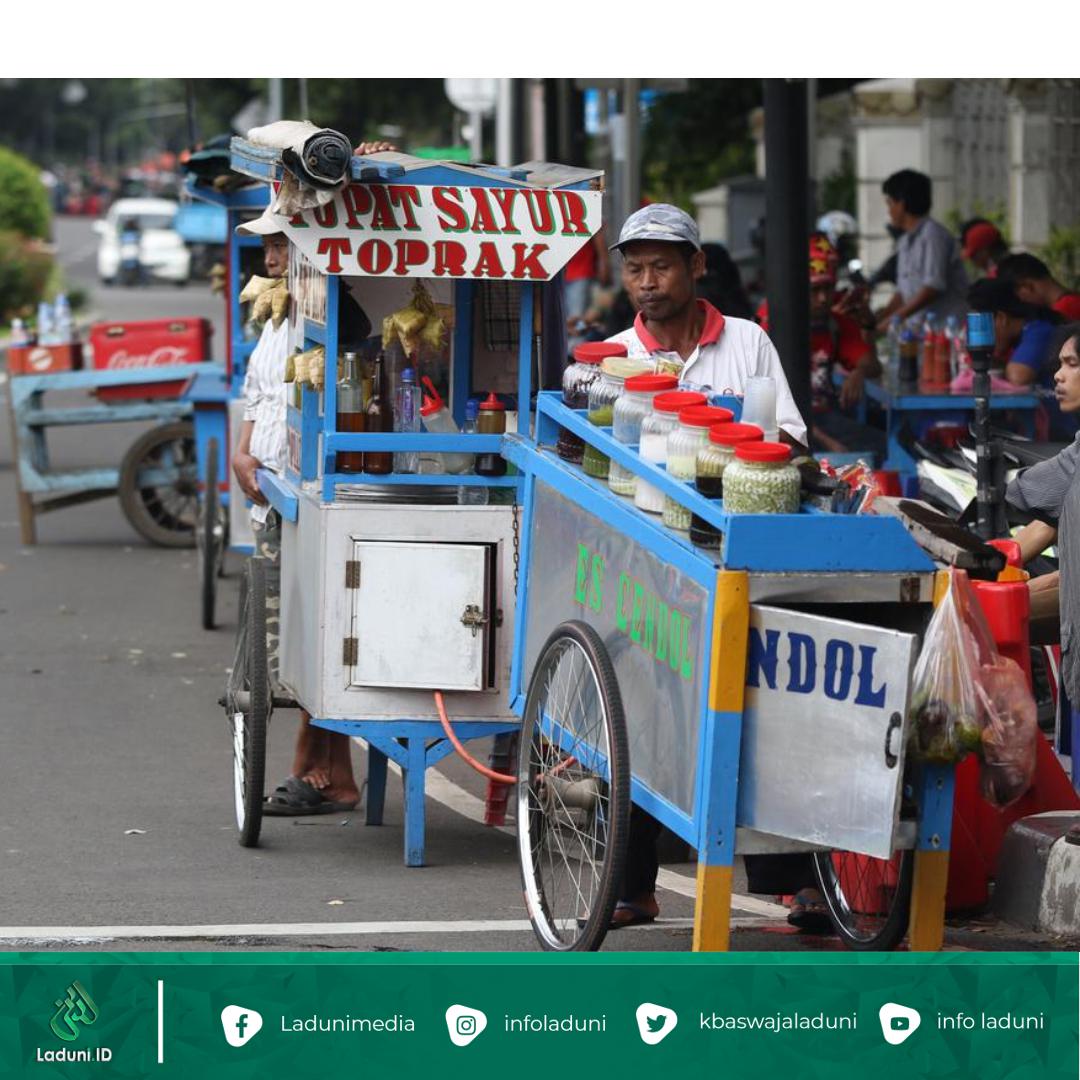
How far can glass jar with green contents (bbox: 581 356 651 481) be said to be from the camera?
18.4 feet

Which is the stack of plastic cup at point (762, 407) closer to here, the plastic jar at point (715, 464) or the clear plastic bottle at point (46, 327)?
the plastic jar at point (715, 464)

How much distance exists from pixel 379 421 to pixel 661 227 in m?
1.16

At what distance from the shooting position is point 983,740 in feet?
15.9

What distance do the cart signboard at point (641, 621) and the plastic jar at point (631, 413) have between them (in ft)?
0.38

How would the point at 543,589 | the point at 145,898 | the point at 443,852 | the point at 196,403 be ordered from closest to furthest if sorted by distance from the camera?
the point at 543,589, the point at 145,898, the point at 443,852, the point at 196,403

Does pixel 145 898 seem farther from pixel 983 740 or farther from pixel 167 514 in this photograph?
pixel 167 514

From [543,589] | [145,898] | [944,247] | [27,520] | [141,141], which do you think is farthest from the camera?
[141,141]

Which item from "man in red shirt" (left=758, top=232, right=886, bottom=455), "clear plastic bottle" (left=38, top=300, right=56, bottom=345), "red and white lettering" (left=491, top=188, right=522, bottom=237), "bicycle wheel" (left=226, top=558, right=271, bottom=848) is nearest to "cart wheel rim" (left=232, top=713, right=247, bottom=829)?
"bicycle wheel" (left=226, top=558, right=271, bottom=848)

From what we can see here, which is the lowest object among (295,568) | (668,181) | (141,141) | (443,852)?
(443,852)

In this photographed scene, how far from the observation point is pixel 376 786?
288 inches

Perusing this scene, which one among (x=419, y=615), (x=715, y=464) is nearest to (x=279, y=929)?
(x=419, y=615)

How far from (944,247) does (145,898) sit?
8150 mm

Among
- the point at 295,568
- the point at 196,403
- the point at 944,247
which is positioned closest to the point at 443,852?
the point at 295,568
